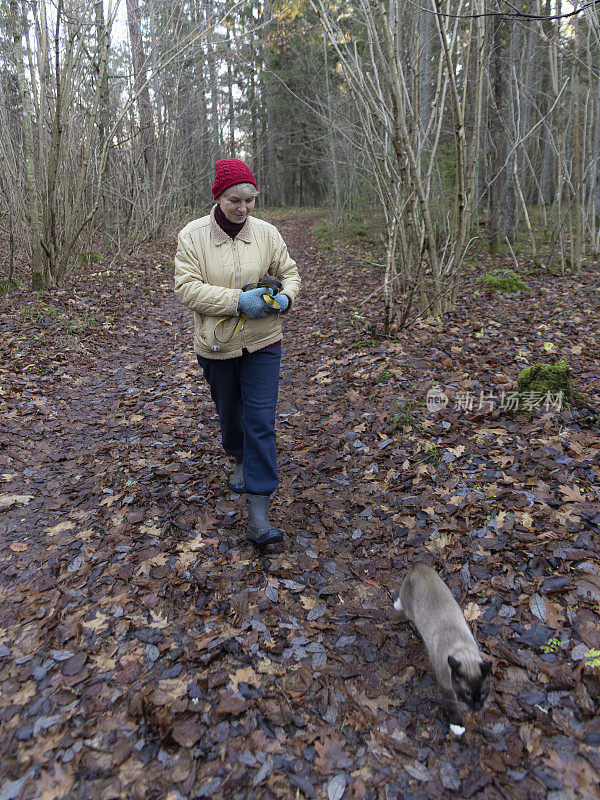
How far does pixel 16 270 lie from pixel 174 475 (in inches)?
399

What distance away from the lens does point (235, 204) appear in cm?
317

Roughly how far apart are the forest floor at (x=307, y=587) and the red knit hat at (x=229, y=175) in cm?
241

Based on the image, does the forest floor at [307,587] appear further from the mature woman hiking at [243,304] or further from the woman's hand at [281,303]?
the woman's hand at [281,303]

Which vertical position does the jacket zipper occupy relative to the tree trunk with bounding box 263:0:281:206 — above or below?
below

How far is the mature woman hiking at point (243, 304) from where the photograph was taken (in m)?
3.22

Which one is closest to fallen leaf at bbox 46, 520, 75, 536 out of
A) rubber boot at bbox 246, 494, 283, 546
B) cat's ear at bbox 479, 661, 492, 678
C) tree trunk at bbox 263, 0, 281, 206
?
rubber boot at bbox 246, 494, 283, 546

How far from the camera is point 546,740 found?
7.30ft

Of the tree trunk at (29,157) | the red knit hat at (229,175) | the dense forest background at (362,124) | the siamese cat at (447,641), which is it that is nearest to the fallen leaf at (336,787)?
the siamese cat at (447,641)

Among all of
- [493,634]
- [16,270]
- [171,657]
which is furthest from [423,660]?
[16,270]

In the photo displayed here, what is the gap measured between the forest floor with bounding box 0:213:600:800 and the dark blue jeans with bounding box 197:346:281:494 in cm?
57

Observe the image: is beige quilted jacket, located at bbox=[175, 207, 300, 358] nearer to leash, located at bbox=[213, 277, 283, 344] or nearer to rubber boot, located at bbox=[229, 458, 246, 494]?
leash, located at bbox=[213, 277, 283, 344]

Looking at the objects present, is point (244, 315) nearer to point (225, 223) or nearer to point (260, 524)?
point (225, 223)

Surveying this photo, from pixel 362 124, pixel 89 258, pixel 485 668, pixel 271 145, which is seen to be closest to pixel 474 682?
pixel 485 668

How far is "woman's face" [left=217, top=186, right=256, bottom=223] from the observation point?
124 inches
